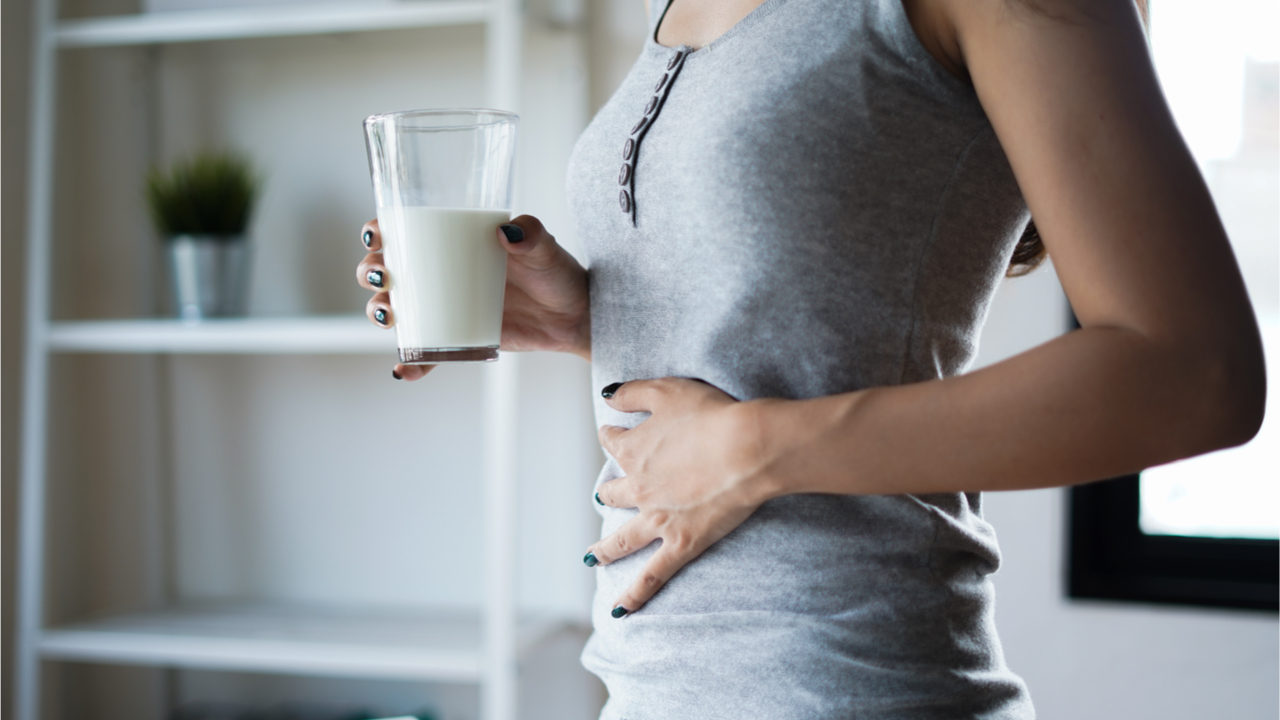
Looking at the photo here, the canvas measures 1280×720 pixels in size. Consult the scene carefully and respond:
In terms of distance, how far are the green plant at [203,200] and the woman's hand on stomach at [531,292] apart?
1.07 m

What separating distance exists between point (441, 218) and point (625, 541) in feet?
0.82

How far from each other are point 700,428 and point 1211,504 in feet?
4.55

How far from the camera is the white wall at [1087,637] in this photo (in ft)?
4.85

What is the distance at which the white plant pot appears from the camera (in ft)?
5.45

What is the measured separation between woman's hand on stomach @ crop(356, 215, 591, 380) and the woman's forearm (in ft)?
0.82

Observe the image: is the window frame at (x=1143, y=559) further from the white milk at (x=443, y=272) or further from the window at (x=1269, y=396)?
the white milk at (x=443, y=272)

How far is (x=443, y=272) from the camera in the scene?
67 centimetres

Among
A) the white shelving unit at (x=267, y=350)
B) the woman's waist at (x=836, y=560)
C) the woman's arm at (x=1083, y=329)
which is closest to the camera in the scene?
the woman's arm at (x=1083, y=329)

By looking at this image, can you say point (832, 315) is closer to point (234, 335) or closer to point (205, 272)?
point (234, 335)

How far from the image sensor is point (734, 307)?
0.57 metres

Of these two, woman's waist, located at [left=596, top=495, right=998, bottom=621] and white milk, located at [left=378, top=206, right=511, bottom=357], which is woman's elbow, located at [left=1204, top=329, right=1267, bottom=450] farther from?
white milk, located at [left=378, top=206, right=511, bottom=357]

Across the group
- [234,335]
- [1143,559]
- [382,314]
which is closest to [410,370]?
[382,314]

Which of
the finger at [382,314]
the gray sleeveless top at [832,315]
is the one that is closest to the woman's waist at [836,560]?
the gray sleeveless top at [832,315]

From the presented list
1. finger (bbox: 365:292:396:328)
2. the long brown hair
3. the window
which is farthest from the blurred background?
finger (bbox: 365:292:396:328)
